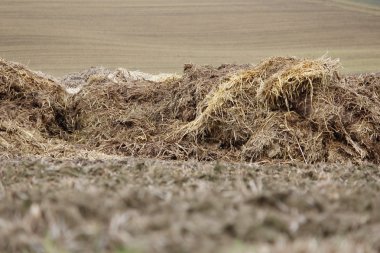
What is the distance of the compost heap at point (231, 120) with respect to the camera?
8750 millimetres

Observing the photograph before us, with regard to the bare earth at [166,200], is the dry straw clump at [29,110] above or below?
below

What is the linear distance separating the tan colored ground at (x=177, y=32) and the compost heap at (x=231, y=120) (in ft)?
57.6

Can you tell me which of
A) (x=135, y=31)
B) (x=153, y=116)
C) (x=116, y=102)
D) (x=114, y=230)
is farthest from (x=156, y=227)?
(x=135, y=31)

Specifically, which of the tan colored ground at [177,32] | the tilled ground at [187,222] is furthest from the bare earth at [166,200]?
the tan colored ground at [177,32]

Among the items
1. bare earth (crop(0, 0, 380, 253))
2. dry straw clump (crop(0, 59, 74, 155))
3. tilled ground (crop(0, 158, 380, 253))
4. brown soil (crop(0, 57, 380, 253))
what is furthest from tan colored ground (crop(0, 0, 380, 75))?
tilled ground (crop(0, 158, 380, 253))

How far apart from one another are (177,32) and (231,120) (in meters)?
29.9

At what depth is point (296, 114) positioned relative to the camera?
9125 mm

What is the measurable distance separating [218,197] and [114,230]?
0.62 meters

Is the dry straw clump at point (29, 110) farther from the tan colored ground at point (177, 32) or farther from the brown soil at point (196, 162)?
the tan colored ground at point (177, 32)

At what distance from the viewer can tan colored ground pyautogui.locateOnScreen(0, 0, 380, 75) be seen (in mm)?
31812

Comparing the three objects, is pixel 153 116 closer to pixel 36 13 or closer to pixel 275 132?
pixel 275 132

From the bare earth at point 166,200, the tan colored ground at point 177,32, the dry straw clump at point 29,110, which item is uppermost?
the bare earth at point 166,200

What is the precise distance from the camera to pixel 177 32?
38.7 meters

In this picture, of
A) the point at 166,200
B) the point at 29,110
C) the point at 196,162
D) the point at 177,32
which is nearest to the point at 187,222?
the point at 166,200
